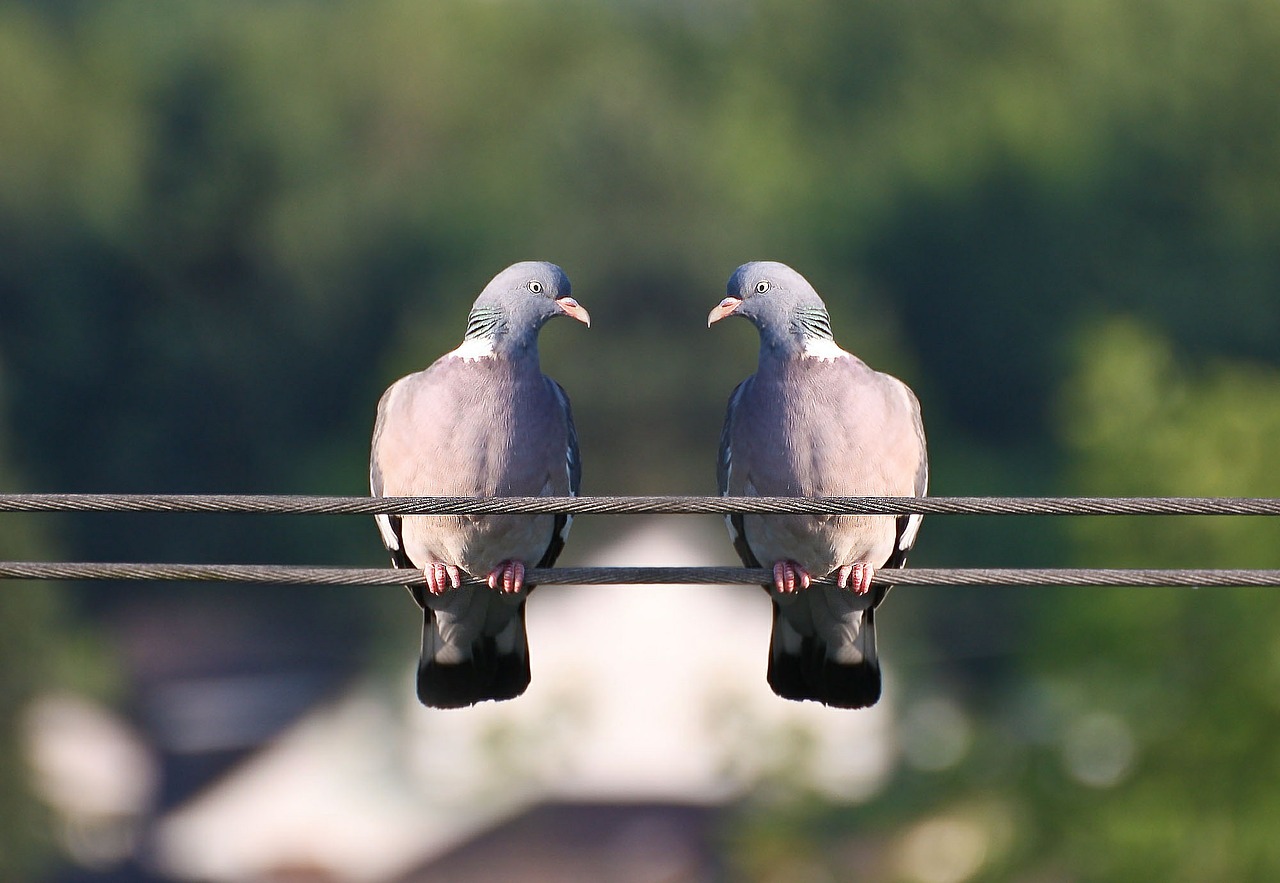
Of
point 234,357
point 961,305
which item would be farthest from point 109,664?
point 961,305

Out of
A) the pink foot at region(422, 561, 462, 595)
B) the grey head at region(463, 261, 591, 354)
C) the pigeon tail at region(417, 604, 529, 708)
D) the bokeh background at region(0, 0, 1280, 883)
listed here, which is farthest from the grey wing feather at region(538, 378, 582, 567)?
the bokeh background at region(0, 0, 1280, 883)

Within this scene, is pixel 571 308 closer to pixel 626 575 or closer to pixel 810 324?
pixel 810 324

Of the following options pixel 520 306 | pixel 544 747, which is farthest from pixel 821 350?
pixel 544 747

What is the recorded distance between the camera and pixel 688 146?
205 feet

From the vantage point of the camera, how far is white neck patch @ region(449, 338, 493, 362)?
7727 mm

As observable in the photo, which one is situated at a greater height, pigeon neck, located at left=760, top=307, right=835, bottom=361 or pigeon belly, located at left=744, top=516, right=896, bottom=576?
pigeon neck, located at left=760, top=307, right=835, bottom=361

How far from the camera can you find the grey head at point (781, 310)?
779 cm

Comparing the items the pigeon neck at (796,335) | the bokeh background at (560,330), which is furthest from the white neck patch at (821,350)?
the bokeh background at (560,330)

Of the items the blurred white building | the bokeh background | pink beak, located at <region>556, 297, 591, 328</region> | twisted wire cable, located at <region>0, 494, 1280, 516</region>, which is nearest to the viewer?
twisted wire cable, located at <region>0, 494, 1280, 516</region>

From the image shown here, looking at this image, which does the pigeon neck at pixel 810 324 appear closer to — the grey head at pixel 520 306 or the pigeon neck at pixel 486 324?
the grey head at pixel 520 306

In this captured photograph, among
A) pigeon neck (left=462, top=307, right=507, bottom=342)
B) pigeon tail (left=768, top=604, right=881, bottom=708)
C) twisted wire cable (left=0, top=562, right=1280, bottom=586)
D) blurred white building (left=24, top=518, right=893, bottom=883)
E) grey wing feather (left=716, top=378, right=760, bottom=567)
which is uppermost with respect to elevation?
blurred white building (left=24, top=518, right=893, bottom=883)

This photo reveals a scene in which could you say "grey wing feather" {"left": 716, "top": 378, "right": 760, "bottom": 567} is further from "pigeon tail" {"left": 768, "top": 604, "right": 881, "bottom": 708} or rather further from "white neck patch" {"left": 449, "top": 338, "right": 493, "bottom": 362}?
"white neck patch" {"left": 449, "top": 338, "right": 493, "bottom": 362}

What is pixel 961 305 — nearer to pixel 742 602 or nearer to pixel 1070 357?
pixel 1070 357

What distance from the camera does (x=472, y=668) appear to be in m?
7.66
